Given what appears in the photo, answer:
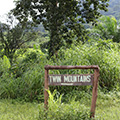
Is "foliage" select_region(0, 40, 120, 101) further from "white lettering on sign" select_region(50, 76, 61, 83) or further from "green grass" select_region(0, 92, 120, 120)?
"white lettering on sign" select_region(50, 76, 61, 83)

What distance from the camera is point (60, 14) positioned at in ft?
20.5

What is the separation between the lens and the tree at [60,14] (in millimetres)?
6453

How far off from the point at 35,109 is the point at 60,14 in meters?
3.54

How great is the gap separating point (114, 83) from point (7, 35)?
7.16 m

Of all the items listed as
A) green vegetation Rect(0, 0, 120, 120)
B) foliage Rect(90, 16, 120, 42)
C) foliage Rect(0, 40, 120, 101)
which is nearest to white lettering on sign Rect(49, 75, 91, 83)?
green vegetation Rect(0, 0, 120, 120)

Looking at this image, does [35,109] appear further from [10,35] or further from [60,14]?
[10,35]

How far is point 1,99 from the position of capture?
480 cm

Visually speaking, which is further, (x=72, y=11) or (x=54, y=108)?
(x=72, y=11)

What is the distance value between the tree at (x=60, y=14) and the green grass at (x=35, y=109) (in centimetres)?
268

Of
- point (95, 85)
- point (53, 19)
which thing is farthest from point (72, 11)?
point (95, 85)

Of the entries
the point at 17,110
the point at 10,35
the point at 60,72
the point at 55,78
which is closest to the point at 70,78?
the point at 55,78

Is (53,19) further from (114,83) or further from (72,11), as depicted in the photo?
(114,83)

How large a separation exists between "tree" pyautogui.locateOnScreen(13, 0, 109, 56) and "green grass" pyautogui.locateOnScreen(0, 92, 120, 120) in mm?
2684

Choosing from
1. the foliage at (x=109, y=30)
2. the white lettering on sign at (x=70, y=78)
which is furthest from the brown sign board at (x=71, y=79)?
the foliage at (x=109, y=30)
